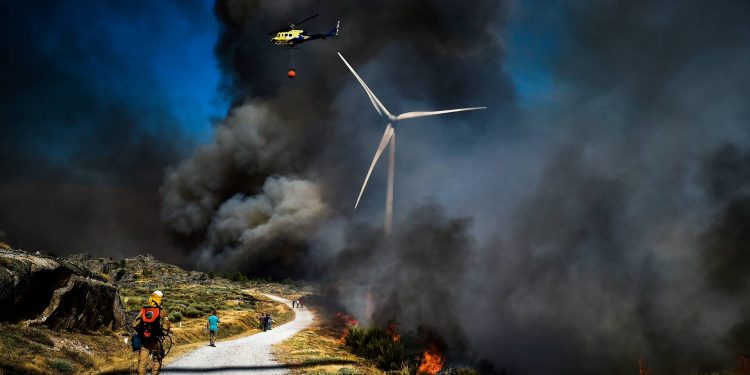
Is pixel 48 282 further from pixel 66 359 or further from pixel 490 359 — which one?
pixel 490 359

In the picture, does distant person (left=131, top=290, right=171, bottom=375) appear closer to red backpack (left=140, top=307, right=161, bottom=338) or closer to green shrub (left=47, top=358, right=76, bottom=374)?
red backpack (left=140, top=307, right=161, bottom=338)

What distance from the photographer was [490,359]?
38.6m

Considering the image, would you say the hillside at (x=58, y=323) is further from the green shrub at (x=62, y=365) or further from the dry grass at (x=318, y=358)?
the dry grass at (x=318, y=358)

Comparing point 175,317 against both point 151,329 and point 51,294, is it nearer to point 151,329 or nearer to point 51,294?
point 51,294

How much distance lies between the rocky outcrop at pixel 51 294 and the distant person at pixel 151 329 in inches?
284

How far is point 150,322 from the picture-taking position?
11586 mm

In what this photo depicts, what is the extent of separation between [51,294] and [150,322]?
9.63 m

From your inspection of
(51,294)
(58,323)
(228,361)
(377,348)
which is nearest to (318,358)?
(228,361)

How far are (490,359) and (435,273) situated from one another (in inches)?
548

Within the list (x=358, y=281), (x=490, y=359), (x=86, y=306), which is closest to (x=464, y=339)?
(x=490, y=359)

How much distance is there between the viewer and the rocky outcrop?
15078 mm

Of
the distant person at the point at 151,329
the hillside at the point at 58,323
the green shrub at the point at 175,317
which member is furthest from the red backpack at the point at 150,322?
the green shrub at the point at 175,317

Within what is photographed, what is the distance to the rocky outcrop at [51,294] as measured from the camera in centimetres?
1508

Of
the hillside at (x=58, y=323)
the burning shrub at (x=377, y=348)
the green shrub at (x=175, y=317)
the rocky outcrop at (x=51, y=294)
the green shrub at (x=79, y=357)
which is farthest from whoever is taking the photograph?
the green shrub at (x=175, y=317)
